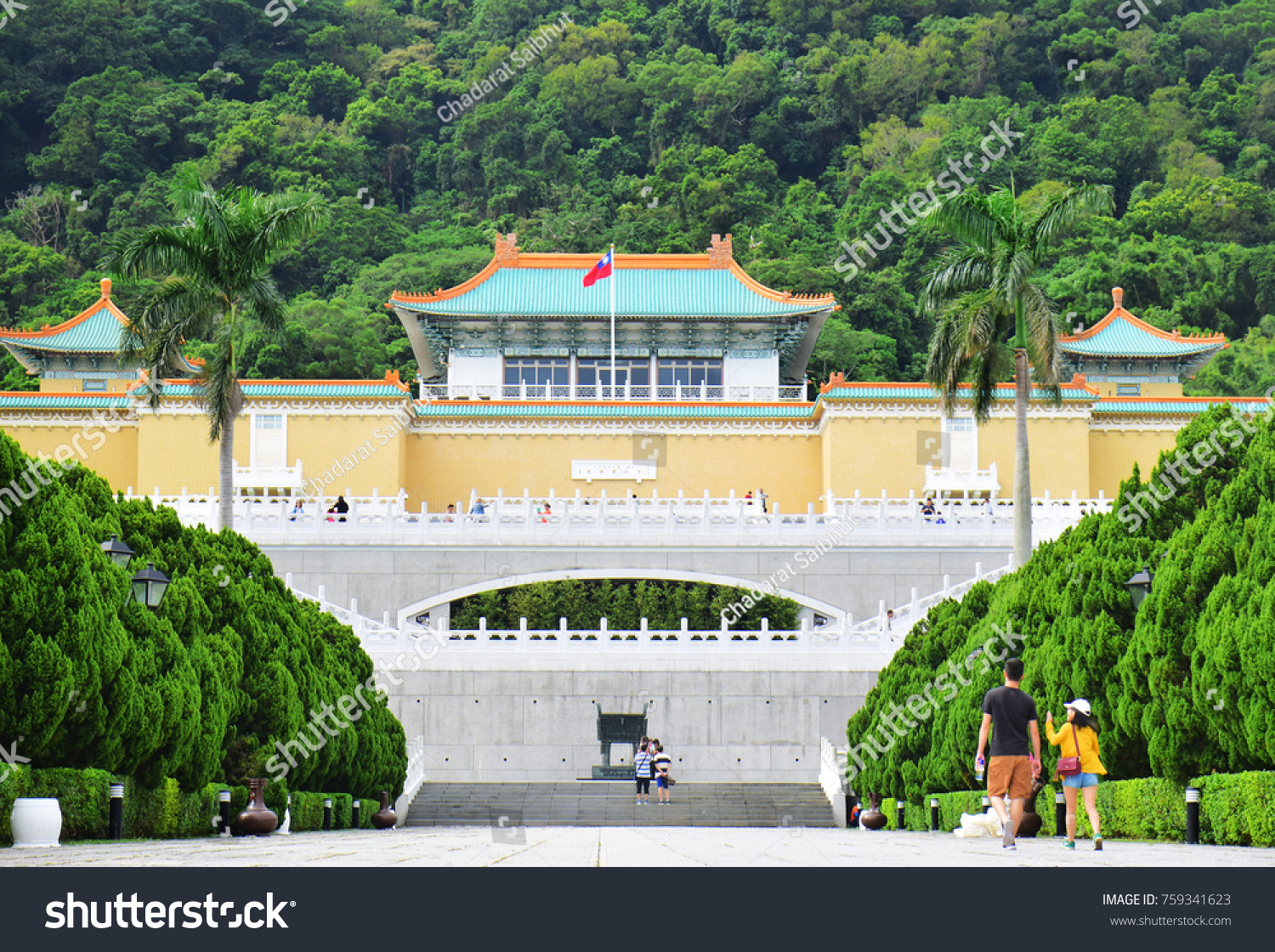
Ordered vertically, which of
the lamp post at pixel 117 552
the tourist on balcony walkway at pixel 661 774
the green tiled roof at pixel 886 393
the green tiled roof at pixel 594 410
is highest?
the green tiled roof at pixel 886 393

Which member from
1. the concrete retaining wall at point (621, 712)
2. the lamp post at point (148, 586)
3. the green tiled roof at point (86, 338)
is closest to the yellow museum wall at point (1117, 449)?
the concrete retaining wall at point (621, 712)

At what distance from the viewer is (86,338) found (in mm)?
42531

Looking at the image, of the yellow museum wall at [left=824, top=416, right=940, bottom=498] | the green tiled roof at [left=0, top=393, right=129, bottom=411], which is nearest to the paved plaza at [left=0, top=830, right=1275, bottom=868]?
the yellow museum wall at [left=824, top=416, right=940, bottom=498]

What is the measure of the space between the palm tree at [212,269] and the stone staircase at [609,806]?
6.14 m

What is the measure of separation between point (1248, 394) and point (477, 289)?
27975 millimetres

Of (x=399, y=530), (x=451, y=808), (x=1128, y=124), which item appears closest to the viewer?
(x=451, y=808)

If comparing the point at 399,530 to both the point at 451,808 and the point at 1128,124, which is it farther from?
the point at 1128,124

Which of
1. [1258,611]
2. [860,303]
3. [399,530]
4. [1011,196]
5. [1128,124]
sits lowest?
[1258,611]

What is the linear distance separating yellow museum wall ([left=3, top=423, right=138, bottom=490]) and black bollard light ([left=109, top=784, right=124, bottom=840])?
1085 inches

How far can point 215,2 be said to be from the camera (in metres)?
84.2

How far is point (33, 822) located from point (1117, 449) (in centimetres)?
3262

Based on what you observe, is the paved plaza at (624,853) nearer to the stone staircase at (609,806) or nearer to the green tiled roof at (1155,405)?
the stone staircase at (609,806)

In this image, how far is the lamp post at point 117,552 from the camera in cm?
1422

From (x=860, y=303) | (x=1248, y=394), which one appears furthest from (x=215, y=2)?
(x=1248, y=394)
